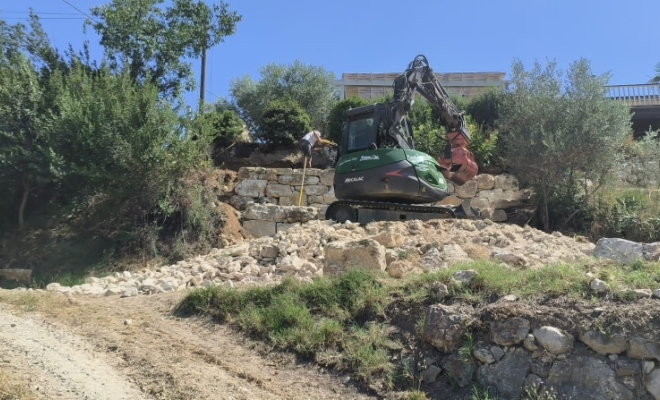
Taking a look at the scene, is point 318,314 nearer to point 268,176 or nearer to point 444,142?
point 268,176

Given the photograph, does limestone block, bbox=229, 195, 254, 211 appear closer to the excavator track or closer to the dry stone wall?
the dry stone wall

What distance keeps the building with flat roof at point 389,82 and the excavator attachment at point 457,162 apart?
1487 cm

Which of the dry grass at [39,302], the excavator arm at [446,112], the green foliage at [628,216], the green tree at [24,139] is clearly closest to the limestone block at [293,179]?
the excavator arm at [446,112]

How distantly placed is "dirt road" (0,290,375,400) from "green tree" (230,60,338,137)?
16.3 m

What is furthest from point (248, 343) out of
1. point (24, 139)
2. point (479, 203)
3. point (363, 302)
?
point (479, 203)

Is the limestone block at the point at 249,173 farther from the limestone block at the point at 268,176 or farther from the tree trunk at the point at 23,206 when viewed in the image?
the tree trunk at the point at 23,206

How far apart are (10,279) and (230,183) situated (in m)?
7.03

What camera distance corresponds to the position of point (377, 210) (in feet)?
37.6

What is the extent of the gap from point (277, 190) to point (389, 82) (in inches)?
552

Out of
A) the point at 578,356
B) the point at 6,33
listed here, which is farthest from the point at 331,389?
the point at 6,33

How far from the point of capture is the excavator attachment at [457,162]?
12477 mm

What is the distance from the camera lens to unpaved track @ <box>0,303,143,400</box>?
439 centimetres

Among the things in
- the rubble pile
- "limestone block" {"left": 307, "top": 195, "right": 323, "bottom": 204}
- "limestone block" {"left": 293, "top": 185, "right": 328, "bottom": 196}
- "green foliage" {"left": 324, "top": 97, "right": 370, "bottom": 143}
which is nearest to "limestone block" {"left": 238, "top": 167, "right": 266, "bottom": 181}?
"limestone block" {"left": 293, "top": 185, "right": 328, "bottom": 196}

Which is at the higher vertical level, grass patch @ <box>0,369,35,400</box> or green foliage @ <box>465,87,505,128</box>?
green foliage @ <box>465,87,505,128</box>
